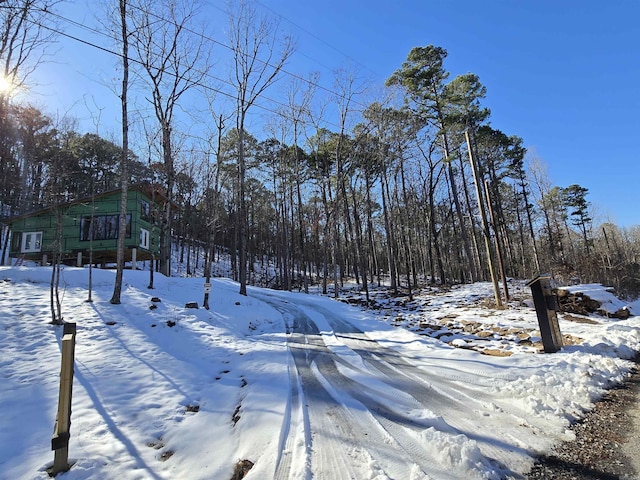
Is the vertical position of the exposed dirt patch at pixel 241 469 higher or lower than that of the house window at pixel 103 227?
lower

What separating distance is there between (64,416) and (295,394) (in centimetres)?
248

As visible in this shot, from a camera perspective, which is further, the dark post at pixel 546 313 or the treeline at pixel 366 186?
the treeline at pixel 366 186

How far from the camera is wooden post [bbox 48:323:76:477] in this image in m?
2.66

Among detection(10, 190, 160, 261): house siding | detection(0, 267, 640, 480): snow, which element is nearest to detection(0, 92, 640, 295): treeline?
detection(10, 190, 160, 261): house siding

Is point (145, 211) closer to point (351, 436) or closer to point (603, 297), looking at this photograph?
point (351, 436)

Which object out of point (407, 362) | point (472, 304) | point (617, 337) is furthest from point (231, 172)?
point (617, 337)

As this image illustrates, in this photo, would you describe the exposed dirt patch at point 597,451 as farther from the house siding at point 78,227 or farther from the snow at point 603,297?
the house siding at point 78,227

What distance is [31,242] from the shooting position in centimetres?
1883

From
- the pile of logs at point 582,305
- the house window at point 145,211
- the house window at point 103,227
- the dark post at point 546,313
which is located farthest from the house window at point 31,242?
the pile of logs at point 582,305

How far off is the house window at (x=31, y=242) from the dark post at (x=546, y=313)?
24865mm

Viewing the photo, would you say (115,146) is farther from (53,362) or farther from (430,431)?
(430,431)

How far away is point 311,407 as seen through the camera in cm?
374

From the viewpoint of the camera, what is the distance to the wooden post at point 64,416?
266 centimetres

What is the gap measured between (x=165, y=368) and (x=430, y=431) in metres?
4.69
